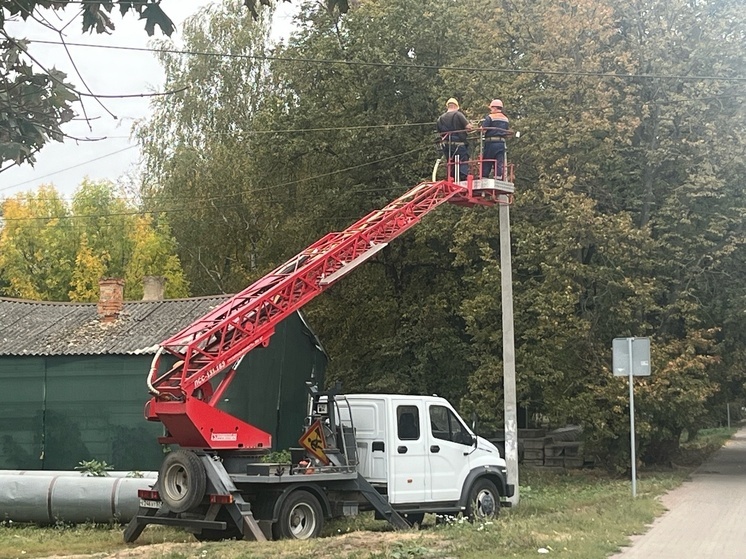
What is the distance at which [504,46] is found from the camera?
25.8m

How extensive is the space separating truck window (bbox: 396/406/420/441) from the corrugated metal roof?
7.87 m

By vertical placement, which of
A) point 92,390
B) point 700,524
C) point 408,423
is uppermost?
point 92,390

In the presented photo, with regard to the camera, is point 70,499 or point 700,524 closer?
point 700,524

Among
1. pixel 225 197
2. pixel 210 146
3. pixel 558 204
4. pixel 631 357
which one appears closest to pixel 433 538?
pixel 631 357

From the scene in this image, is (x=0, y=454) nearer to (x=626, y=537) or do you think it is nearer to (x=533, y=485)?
(x=533, y=485)

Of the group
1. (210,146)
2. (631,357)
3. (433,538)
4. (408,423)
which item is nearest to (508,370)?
(631,357)

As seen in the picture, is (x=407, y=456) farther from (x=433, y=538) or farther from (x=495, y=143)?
(x=495, y=143)

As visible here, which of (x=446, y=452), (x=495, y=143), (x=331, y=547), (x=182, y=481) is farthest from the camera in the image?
(x=495, y=143)

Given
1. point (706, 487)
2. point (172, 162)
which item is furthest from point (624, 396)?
point (172, 162)

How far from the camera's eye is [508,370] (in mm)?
17203

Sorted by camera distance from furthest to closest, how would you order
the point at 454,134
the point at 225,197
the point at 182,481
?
1. the point at 225,197
2. the point at 454,134
3. the point at 182,481

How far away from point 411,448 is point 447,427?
930mm

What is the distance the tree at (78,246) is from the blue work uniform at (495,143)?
31684mm

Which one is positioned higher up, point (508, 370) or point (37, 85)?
point (37, 85)
